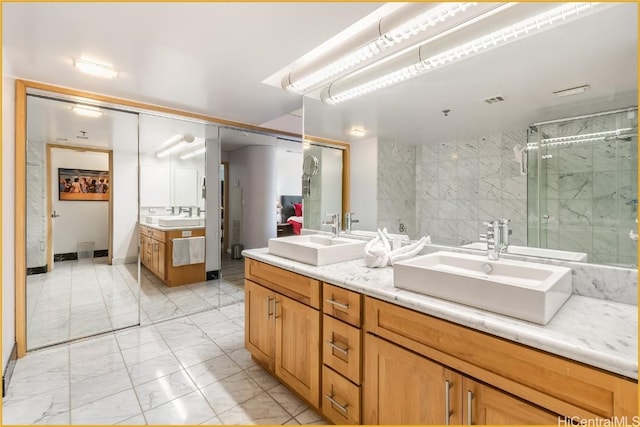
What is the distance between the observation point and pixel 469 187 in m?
1.70

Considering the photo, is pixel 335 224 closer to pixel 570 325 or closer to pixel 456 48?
pixel 456 48

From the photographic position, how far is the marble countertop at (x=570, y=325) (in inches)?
30.9

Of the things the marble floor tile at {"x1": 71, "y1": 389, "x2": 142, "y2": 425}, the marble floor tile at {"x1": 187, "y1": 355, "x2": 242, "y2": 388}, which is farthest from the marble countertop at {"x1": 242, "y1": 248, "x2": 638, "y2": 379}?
the marble floor tile at {"x1": 71, "y1": 389, "x2": 142, "y2": 425}

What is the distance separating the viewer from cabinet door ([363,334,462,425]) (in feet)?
3.48

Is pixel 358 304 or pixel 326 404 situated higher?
pixel 358 304

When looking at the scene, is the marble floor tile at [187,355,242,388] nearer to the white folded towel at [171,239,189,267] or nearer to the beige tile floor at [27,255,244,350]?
the beige tile floor at [27,255,244,350]

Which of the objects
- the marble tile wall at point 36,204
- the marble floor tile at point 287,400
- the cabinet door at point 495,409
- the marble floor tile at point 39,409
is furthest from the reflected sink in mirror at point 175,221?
the cabinet door at point 495,409

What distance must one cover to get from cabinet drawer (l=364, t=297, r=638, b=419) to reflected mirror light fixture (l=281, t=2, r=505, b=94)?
4.49ft

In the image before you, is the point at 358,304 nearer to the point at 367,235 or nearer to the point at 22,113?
the point at 367,235

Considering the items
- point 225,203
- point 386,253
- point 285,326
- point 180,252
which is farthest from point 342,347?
point 225,203

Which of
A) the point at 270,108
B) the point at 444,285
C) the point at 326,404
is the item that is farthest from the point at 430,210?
the point at 270,108

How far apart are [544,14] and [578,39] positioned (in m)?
0.23

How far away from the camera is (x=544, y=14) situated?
4.14ft

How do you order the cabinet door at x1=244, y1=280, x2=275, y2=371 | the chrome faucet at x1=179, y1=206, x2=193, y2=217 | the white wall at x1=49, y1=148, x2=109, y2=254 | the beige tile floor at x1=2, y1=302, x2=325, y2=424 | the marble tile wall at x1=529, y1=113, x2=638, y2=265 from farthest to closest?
the chrome faucet at x1=179, y1=206, x2=193, y2=217 → the white wall at x1=49, y1=148, x2=109, y2=254 → the cabinet door at x1=244, y1=280, x2=275, y2=371 → the beige tile floor at x1=2, y1=302, x2=325, y2=424 → the marble tile wall at x1=529, y1=113, x2=638, y2=265
